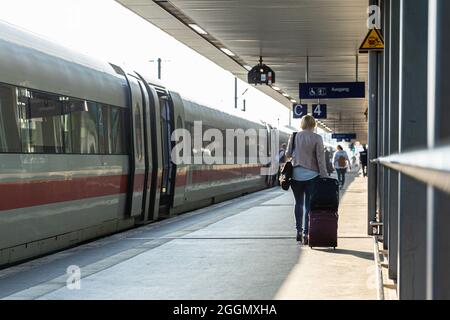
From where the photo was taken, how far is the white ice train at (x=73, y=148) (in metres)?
8.09

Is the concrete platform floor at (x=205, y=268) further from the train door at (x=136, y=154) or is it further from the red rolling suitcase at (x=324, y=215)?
the train door at (x=136, y=154)

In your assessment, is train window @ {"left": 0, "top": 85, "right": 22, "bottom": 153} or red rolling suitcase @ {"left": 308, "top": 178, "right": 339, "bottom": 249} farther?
red rolling suitcase @ {"left": 308, "top": 178, "right": 339, "bottom": 249}

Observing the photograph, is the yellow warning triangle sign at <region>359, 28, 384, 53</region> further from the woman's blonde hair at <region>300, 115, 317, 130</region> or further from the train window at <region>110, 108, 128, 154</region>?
the train window at <region>110, 108, 128, 154</region>

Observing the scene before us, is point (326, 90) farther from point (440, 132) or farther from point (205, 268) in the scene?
point (440, 132)

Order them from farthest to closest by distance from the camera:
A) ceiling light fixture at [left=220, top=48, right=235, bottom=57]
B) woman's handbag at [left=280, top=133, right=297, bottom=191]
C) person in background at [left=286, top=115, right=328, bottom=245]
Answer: ceiling light fixture at [left=220, top=48, right=235, bottom=57], woman's handbag at [left=280, top=133, right=297, bottom=191], person in background at [left=286, top=115, right=328, bottom=245]

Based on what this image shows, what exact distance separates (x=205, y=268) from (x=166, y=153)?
23.2ft

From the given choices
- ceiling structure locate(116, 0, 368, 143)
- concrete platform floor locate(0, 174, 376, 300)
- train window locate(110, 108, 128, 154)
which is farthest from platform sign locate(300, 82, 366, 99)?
train window locate(110, 108, 128, 154)

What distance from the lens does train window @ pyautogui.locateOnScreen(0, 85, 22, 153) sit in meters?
7.75

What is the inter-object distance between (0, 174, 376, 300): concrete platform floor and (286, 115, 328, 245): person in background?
0.64 meters

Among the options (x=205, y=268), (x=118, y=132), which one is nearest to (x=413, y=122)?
(x=205, y=268)

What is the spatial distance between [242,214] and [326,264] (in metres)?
6.89

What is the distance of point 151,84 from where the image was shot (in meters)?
14.2
